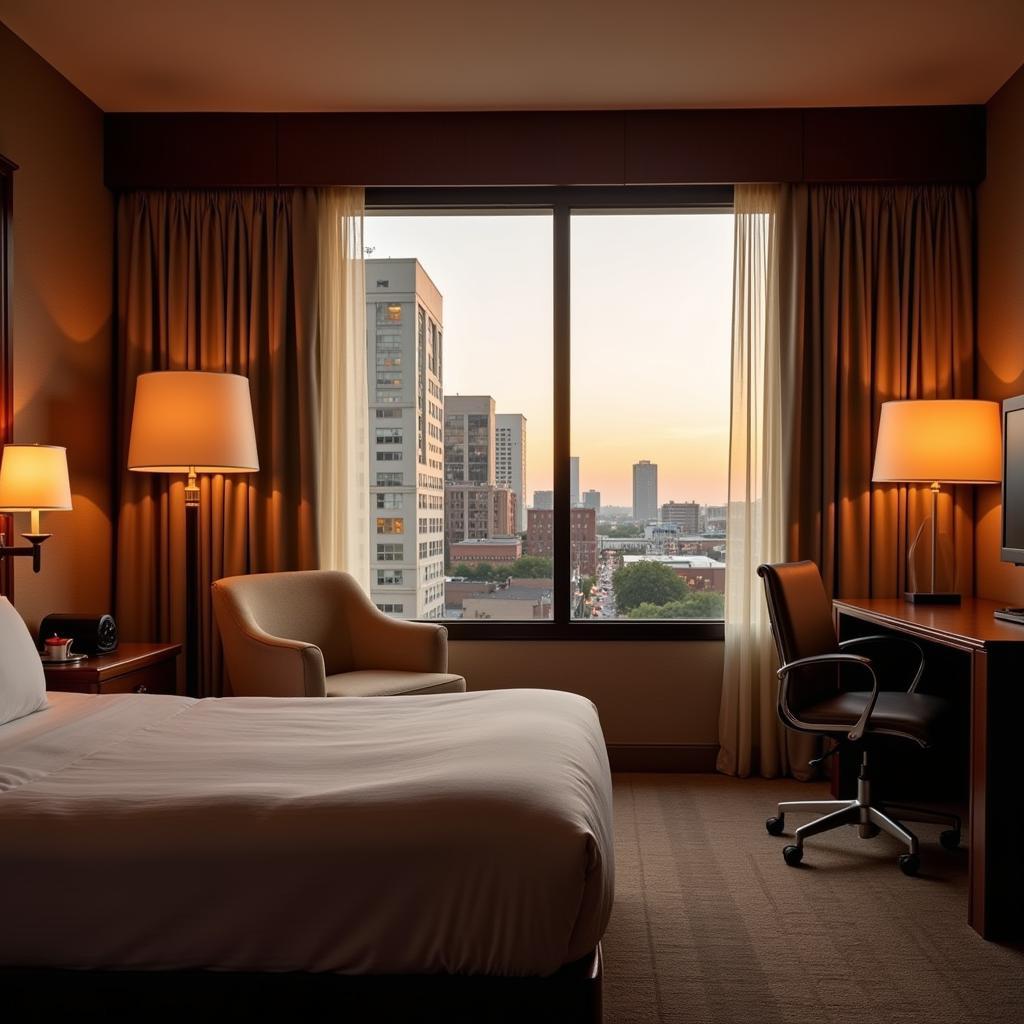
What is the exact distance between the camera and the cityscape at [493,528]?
4.72 metres

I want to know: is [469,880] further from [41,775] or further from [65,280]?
[65,280]

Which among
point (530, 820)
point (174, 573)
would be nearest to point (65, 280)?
point (174, 573)

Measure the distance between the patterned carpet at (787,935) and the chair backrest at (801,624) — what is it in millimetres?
591

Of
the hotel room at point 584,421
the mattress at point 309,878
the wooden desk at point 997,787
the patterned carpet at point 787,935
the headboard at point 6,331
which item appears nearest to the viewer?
the mattress at point 309,878

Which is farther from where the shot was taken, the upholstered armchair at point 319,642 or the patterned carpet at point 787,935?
the upholstered armchair at point 319,642

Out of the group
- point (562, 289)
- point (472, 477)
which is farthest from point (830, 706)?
point (562, 289)

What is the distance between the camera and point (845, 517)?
14.6 ft

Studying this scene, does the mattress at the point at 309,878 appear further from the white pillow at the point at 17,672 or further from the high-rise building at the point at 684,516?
the high-rise building at the point at 684,516

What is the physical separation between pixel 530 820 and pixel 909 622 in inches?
79.9

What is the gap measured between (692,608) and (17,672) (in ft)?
10.0

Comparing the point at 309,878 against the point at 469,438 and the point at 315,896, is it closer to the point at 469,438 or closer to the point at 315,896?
the point at 315,896

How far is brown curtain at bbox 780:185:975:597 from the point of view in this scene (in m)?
4.42

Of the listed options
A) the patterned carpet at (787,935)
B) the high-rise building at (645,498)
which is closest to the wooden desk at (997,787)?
the patterned carpet at (787,935)

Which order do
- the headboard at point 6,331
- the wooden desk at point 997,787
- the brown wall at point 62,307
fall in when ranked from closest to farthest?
the wooden desk at point 997,787
the headboard at point 6,331
the brown wall at point 62,307
